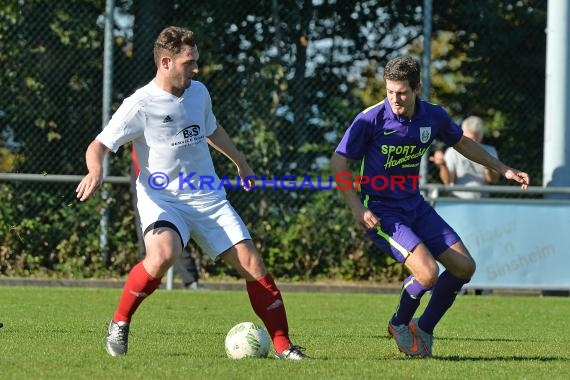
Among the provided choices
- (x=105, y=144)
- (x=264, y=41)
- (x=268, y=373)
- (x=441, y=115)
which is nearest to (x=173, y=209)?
(x=105, y=144)

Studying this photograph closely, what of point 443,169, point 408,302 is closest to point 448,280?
point 408,302

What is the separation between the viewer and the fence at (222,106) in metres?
13.9

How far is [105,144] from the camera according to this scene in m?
6.64

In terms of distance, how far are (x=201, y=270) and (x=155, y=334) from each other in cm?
602

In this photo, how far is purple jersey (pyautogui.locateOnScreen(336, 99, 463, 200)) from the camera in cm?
726

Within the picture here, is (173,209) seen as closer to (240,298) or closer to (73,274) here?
(240,298)

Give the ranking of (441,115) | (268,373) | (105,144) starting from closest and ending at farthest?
(268,373) → (105,144) → (441,115)

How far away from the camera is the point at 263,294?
673 centimetres

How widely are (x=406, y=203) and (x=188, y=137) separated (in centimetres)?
150

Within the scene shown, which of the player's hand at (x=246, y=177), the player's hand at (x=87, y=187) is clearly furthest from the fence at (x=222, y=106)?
the player's hand at (x=87, y=187)

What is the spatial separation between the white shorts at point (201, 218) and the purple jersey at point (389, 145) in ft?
3.13

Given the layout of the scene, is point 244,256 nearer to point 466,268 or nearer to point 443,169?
point 466,268

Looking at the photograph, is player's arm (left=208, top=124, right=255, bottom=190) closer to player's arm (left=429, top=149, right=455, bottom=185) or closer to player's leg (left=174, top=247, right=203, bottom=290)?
player's leg (left=174, top=247, right=203, bottom=290)

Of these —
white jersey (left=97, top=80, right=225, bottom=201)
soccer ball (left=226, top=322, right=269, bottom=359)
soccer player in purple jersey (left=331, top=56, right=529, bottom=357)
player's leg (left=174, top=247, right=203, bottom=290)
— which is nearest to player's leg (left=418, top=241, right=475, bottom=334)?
soccer player in purple jersey (left=331, top=56, right=529, bottom=357)
